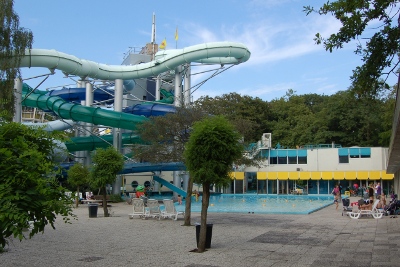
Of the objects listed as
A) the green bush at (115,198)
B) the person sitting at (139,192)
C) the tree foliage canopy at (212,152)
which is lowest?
the green bush at (115,198)

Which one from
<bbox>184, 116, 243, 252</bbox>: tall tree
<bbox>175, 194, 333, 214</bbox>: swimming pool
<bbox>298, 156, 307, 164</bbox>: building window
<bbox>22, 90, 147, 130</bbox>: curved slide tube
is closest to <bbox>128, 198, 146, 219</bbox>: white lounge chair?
<bbox>175, 194, 333, 214</bbox>: swimming pool

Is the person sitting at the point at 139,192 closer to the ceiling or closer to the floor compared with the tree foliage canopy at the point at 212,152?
closer to the floor

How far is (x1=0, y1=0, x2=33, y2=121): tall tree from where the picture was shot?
54.9 ft

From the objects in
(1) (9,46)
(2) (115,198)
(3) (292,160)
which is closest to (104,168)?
(1) (9,46)

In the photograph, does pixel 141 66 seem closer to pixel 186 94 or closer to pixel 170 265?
pixel 186 94

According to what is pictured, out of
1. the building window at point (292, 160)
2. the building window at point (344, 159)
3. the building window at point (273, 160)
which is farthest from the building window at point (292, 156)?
the building window at point (344, 159)

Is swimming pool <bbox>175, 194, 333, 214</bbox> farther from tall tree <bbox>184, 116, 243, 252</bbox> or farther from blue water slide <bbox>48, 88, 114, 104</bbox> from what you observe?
blue water slide <bbox>48, 88, 114, 104</bbox>

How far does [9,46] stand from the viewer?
17125mm

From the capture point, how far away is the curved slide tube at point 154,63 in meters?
30.4

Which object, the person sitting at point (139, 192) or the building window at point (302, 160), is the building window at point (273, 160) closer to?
the building window at point (302, 160)

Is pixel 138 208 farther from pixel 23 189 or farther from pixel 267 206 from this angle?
pixel 23 189

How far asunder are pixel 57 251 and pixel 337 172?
1532 inches

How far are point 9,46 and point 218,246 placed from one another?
11898 mm

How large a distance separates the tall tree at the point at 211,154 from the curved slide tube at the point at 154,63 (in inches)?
858
